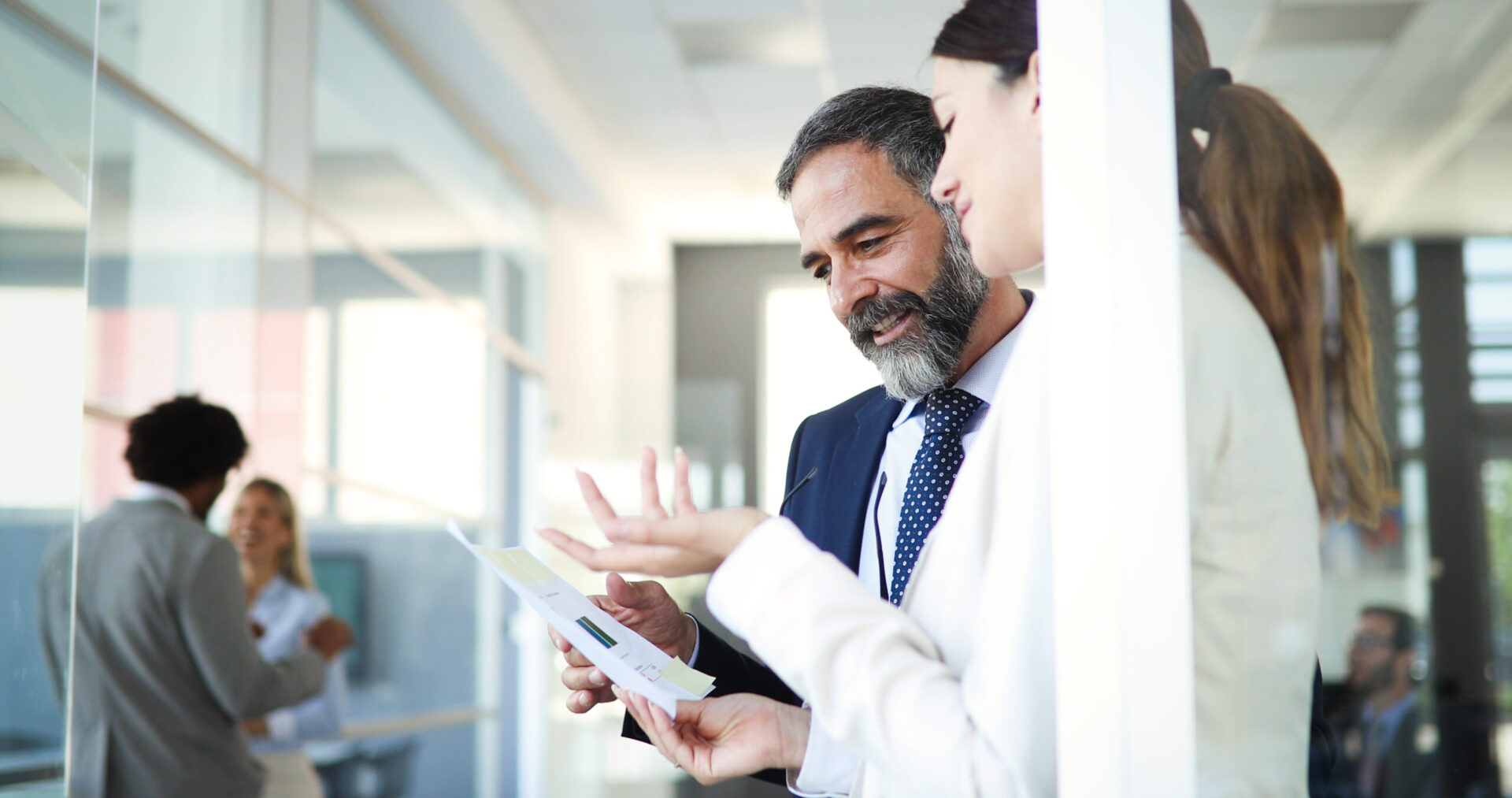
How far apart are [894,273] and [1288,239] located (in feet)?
1.64

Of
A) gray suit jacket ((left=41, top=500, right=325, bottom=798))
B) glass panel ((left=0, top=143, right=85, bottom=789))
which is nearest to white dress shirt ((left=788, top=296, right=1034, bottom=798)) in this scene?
glass panel ((left=0, top=143, right=85, bottom=789))

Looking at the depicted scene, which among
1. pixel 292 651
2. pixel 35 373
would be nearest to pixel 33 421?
pixel 35 373

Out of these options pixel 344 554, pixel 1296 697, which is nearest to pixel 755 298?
pixel 1296 697

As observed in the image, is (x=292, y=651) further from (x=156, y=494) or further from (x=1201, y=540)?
(x=1201, y=540)

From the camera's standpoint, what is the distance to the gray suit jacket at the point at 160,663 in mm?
2088

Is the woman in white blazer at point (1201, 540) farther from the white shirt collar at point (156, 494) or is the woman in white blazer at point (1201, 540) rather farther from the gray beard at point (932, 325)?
the white shirt collar at point (156, 494)

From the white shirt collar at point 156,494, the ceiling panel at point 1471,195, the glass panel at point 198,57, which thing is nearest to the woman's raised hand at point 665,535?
the ceiling panel at point 1471,195

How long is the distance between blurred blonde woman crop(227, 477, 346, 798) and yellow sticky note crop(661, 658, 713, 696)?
205 cm

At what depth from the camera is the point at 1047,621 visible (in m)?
0.82

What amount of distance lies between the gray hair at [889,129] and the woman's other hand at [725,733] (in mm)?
574

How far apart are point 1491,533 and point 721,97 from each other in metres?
3.01

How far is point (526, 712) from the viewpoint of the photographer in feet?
16.1

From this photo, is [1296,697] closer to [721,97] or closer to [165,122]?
[165,122]

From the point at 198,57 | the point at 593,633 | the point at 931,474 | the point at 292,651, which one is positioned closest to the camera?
the point at 593,633
